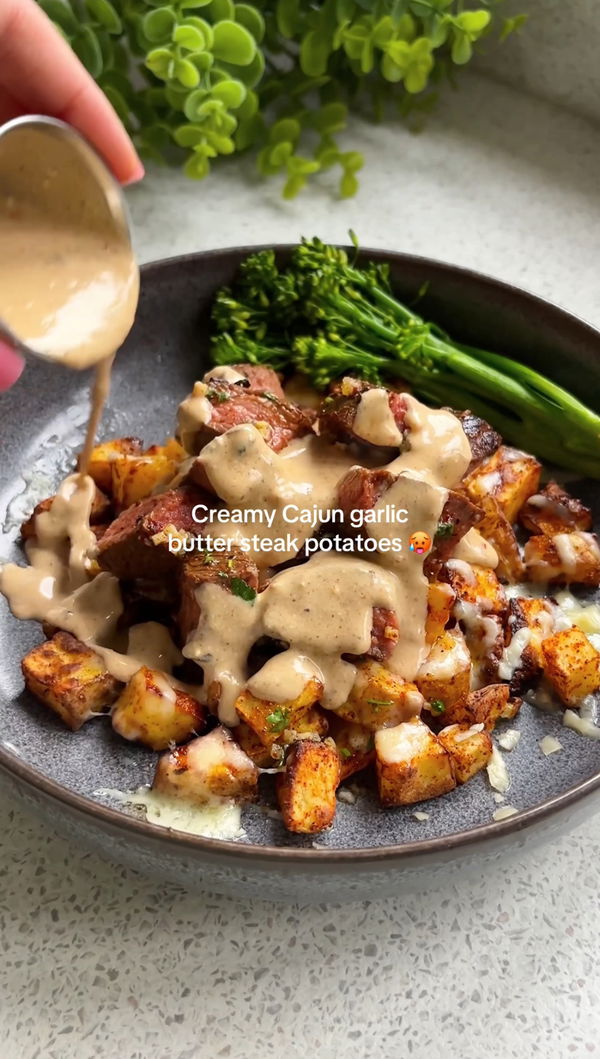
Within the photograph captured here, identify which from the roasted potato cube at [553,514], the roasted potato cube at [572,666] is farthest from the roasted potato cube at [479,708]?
the roasted potato cube at [553,514]

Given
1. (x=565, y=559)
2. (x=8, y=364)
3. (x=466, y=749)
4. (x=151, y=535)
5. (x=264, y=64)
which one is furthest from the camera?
(x=264, y=64)

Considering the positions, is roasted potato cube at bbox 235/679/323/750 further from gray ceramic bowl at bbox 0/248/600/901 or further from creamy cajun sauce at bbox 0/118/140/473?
creamy cajun sauce at bbox 0/118/140/473

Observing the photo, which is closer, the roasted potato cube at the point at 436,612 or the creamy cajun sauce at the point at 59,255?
the creamy cajun sauce at the point at 59,255

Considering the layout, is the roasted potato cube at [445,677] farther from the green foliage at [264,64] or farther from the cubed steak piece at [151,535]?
the green foliage at [264,64]

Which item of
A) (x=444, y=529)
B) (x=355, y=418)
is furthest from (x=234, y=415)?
(x=444, y=529)

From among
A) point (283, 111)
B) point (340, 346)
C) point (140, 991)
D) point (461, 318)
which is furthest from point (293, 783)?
point (283, 111)

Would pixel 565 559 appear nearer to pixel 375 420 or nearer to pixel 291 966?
pixel 375 420
